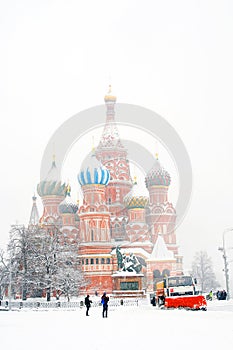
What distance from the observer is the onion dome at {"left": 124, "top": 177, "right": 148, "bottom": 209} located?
240ft

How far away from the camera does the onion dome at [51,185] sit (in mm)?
75812

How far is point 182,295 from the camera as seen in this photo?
1065 inches

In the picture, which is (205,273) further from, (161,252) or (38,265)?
(38,265)

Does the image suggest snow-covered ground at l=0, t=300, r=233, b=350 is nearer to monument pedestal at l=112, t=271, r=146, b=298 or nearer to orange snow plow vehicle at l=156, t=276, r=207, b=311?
orange snow plow vehicle at l=156, t=276, r=207, b=311

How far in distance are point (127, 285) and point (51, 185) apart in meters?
31.2

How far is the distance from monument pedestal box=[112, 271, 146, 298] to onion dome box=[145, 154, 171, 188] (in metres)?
30.9

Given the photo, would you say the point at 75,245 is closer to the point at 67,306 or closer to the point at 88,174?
the point at 88,174

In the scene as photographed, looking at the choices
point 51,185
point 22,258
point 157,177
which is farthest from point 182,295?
point 157,177

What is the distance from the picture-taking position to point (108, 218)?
68688mm

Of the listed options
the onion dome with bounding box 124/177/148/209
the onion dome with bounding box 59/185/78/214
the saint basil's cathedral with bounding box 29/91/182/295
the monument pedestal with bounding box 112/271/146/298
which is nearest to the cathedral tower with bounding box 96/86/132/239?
the saint basil's cathedral with bounding box 29/91/182/295

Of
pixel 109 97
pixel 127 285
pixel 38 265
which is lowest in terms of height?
pixel 127 285

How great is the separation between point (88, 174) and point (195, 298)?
43470mm

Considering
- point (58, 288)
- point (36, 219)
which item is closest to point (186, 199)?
point (58, 288)

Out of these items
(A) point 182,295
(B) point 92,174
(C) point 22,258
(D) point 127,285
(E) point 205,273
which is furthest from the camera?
(E) point 205,273
